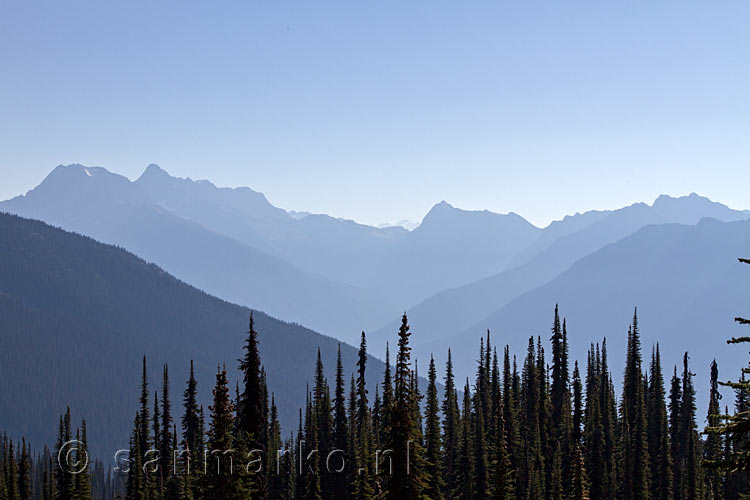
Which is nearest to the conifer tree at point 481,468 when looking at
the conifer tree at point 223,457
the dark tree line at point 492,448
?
the dark tree line at point 492,448

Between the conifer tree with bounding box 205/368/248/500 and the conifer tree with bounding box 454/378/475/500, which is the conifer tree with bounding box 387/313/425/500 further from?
the conifer tree with bounding box 454/378/475/500

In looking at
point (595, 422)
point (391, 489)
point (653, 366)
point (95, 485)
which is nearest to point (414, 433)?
point (391, 489)

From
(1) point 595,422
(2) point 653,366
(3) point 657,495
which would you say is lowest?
(3) point 657,495

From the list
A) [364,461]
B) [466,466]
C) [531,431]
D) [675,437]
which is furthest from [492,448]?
[675,437]

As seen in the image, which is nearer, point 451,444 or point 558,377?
point 451,444

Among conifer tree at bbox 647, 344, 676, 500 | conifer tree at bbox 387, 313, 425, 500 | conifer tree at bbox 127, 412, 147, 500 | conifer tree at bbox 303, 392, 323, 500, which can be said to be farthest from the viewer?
conifer tree at bbox 303, 392, 323, 500

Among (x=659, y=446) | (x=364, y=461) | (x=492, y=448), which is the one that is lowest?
(x=364, y=461)

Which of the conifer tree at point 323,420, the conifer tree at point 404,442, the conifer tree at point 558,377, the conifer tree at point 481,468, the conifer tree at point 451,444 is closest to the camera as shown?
the conifer tree at point 404,442

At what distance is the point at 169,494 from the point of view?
68688mm

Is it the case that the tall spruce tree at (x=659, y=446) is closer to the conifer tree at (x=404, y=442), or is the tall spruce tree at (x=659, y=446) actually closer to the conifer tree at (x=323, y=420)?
the conifer tree at (x=323, y=420)

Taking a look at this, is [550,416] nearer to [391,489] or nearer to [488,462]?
[488,462]

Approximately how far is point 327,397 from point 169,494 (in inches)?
1240

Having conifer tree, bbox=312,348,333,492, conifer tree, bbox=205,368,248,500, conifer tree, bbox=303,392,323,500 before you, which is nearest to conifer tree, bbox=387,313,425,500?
conifer tree, bbox=205,368,248,500

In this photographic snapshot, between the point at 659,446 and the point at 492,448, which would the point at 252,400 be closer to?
the point at 492,448
